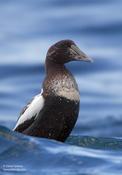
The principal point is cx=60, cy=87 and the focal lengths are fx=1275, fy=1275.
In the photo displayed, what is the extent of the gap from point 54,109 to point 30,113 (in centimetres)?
24

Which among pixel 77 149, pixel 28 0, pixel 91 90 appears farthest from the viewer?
pixel 28 0

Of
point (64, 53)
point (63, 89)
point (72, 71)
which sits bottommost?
point (72, 71)

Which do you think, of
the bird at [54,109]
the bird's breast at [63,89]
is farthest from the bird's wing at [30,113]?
the bird's breast at [63,89]

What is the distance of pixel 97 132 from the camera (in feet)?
56.7

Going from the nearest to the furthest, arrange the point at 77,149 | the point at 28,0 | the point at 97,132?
1. the point at 77,149
2. the point at 97,132
3. the point at 28,0

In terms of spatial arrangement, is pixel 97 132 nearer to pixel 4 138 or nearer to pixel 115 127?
pixel 115 127

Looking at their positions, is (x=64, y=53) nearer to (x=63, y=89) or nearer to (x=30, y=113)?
(x=63, y=89)

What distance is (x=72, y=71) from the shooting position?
2042 cm

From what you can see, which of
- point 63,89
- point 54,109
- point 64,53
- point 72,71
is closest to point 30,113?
point 54,109

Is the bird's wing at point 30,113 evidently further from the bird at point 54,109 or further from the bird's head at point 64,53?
the bird's head at point 64,53

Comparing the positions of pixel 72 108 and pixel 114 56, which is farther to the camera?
pixel 114 56

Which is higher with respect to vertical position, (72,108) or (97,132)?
(72,108)

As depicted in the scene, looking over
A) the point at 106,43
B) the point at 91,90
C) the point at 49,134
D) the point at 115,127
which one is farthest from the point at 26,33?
the point at 49,134

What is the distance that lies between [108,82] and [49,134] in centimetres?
710
